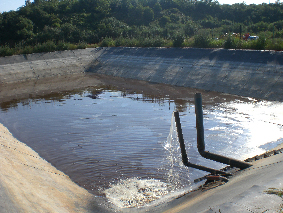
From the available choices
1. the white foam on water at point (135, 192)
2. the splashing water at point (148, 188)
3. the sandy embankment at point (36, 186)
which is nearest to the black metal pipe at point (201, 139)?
the splashing water at point (148, 188)

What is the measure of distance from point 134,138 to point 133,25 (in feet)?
123

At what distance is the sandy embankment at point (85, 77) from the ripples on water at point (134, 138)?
2.54 feet

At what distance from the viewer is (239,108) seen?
46.3 feet

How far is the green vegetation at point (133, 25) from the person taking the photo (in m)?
27.4

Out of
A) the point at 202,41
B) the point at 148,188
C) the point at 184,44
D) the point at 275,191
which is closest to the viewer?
the point at 275,191

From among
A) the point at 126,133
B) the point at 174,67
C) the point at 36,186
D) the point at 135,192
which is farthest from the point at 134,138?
the point at 174,67

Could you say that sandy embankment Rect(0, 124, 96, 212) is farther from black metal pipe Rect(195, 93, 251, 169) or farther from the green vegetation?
the green vegetation

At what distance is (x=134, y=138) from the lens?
11109mm

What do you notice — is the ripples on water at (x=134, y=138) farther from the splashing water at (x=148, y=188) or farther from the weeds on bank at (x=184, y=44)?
the weeds on bank at (x=184, y=44)

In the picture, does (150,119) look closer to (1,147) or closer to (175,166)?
(175,166)

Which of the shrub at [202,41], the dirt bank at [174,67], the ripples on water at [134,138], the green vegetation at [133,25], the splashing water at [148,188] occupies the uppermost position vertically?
the green vegetation at [133,25]

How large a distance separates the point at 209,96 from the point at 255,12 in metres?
38.7

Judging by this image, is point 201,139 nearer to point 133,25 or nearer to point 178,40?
point 178,40

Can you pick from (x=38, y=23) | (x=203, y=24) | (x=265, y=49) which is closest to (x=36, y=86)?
(x=265, y=49)
